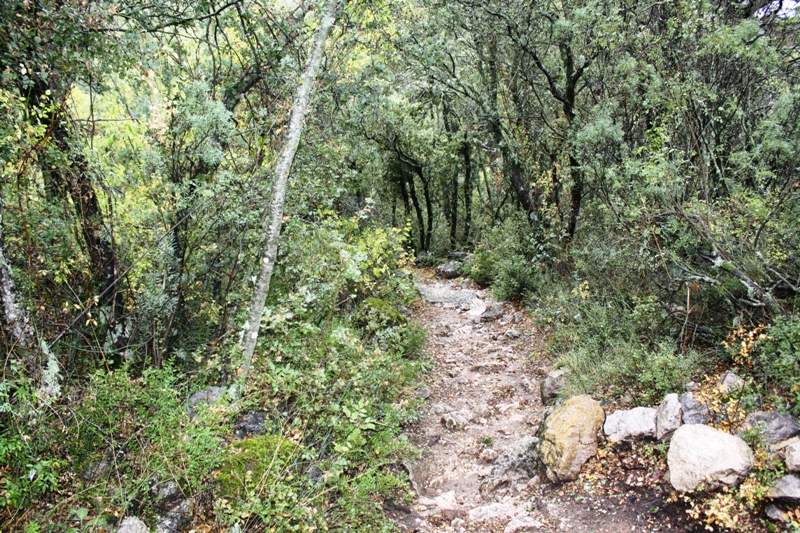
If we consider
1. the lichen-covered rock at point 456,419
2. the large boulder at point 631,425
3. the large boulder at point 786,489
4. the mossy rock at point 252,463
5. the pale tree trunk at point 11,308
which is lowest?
the lichen-covered rock at point 456,419

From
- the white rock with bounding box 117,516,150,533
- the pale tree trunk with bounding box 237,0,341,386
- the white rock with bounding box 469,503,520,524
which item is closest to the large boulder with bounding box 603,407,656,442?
the white rock with bounding box 469,503,520,524

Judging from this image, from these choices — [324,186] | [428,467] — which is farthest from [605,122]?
[428,467]

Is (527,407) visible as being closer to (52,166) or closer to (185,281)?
(185,281)

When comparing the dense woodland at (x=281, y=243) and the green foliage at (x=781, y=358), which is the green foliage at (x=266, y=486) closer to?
the dense woodland at (x=281, y=243)

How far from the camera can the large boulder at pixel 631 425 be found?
14.8 feet

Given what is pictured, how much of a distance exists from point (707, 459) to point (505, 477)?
6.51ft

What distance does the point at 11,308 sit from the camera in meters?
3.68

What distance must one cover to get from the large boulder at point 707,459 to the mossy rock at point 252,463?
3.26 meters

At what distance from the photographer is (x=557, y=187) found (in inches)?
414

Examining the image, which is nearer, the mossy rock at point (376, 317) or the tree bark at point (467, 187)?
the mossy rock at point (376, 317)

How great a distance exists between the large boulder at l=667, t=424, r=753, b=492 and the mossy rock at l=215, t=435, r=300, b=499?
3.26 metres

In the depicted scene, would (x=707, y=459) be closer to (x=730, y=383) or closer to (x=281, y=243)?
(x=730, y=383)

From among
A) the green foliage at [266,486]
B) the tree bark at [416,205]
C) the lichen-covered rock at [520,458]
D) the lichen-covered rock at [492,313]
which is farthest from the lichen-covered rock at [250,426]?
the tree bark at [416,205]

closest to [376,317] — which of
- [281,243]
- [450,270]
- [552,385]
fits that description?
[281,243]
